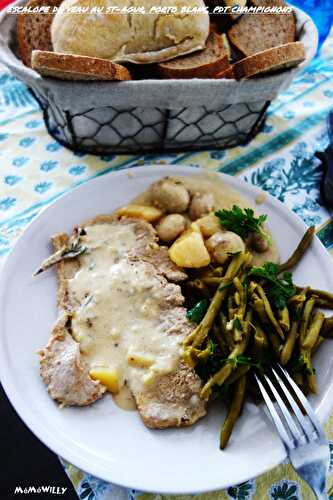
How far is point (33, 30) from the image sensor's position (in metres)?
2.66

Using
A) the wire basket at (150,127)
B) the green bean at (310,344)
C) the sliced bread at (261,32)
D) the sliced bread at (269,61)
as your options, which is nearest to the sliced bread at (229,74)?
the sliced bread at (269,61)

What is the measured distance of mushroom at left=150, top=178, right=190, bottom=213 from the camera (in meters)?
2.42

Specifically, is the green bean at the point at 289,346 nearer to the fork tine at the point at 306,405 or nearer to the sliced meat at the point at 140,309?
the fork tine at the point at 306,405

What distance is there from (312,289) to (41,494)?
1.32 m

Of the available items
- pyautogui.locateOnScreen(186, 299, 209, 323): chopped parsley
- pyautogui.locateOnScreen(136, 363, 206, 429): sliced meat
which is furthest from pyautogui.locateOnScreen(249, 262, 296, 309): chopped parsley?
pyautogui.locateOnScreen(136, 363, 206, 429): sliced meat

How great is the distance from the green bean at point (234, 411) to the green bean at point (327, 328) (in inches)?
15.6

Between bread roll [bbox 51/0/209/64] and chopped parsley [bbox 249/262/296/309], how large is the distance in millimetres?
1194

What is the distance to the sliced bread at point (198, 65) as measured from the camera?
99.2 inches

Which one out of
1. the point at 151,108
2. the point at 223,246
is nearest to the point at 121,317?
the point at 223,246

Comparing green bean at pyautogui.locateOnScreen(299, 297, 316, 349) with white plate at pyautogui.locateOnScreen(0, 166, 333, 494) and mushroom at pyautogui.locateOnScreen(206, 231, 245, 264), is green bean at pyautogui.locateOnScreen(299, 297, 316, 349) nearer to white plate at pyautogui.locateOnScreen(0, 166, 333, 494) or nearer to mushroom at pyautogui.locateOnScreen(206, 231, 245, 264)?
white plate at pyautogui.locateOnScreen(0, 166, 333, 494)

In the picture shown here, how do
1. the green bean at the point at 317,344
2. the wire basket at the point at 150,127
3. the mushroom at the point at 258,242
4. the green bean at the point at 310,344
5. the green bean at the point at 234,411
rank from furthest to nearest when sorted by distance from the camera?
the wire basket at the point at 150,127 → the mushroom at the point at 258,242 → the green bean at the point at 317,344 → the green bean at the point at 310,344 → the green bean at the point at 234,411

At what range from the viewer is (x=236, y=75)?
Result: 8.19 ft

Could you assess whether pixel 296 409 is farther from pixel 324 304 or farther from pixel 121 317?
pixel 121 317

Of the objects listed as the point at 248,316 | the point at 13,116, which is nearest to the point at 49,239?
the point at 248,316
